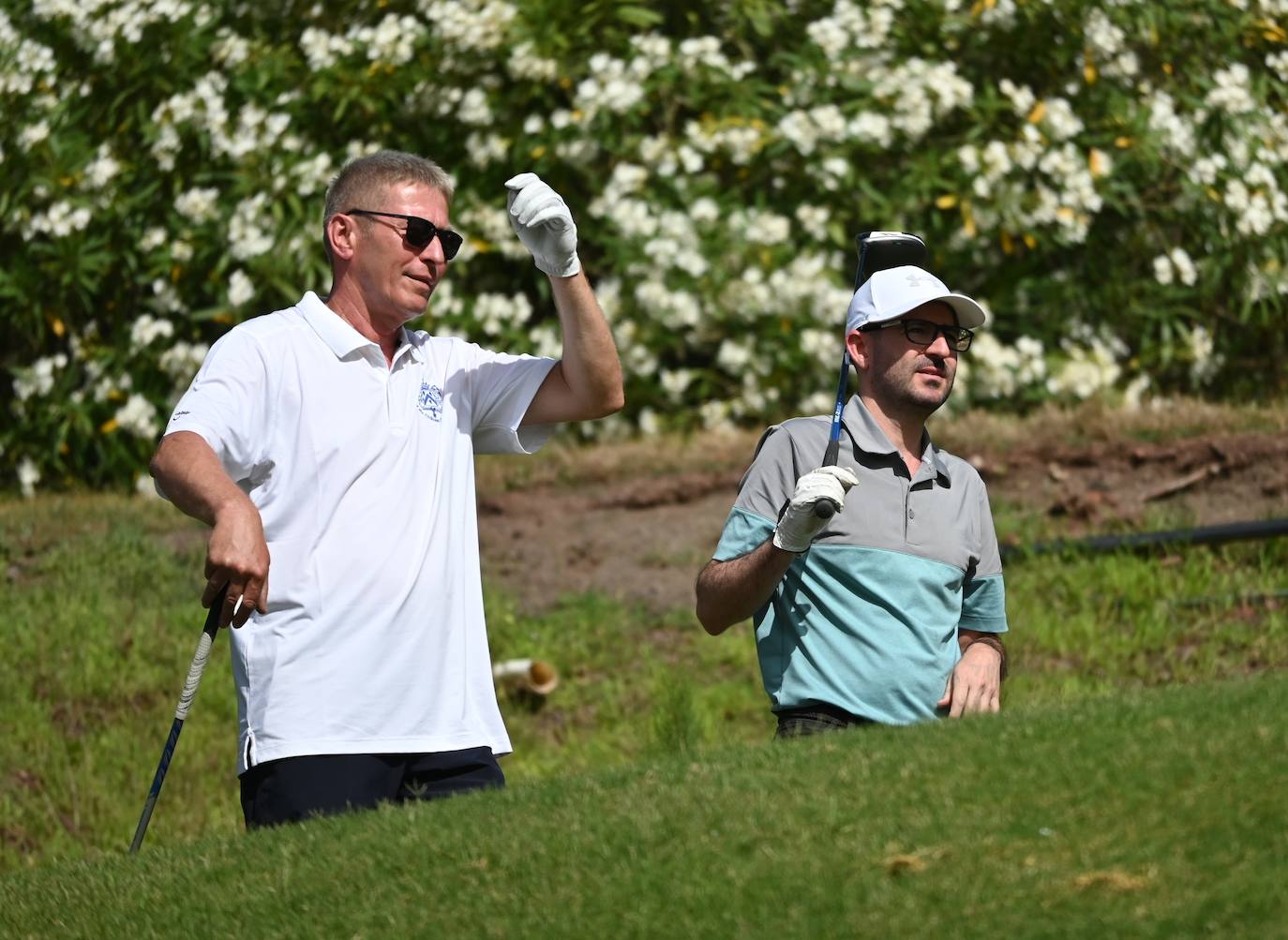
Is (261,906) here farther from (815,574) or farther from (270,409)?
(815,574)

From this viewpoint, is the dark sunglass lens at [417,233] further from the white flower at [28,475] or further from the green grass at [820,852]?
the white flower at [28,475]

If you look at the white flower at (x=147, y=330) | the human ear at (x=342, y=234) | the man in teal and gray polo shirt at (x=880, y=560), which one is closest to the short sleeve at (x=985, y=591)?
the man in teal and gray polo shirt at (x=880, y=560)

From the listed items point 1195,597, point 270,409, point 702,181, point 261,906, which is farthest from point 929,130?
point 261,906

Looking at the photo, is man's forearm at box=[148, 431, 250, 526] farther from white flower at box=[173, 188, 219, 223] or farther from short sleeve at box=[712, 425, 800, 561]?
white flower at box=[173, 188, 219, 223]

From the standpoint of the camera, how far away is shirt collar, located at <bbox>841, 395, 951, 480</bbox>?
4.76m

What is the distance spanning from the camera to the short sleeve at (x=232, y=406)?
4.42 meters

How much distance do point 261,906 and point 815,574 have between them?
57.7 inches

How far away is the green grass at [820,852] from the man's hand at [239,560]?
1.89 ft

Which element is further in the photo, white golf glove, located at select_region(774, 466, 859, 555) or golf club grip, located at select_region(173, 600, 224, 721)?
golf club grip, located at select_region(173, 600, 224, 721)

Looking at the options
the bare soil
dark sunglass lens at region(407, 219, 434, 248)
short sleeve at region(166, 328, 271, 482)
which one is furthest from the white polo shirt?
the bare soil

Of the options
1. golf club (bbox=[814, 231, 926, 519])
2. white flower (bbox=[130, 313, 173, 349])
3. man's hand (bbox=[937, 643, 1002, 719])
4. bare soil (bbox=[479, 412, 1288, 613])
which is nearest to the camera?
man's hand (bbox=[937, 643, 1002, 719])

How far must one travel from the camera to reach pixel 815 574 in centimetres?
461

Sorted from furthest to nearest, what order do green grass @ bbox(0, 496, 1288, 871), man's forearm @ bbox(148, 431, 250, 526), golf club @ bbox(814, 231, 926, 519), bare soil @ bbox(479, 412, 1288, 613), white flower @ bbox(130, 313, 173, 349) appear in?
white flower @ bbox(130, 313, 173, 349), bare soil @ bbox(479, 412, 1288, 613), green grass @ bbox(0, 496, 1288, 871), golf club @ bbox(814, 231, 926, 519), man's forearm @ bbox(148, 431, 250, 526)

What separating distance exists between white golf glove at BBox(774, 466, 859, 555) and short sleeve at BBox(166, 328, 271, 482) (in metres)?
1.23
